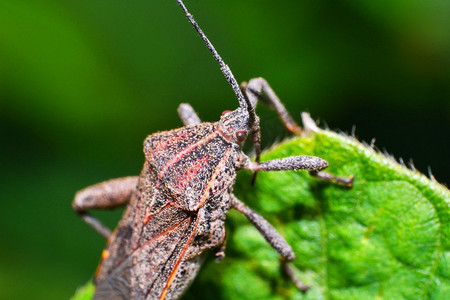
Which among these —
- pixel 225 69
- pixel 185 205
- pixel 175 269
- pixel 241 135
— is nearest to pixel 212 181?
pixel 185 205

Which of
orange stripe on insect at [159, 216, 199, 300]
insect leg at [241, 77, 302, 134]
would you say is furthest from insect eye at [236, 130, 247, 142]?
orange stripe on insect at [159, 216, 199, 300]

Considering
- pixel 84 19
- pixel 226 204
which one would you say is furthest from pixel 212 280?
pixel 84 19

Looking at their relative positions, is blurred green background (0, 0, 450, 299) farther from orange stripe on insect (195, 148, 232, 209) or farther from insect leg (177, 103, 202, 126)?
orange stripe on insect (195, 148, 232, 209)

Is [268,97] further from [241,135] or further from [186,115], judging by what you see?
[186,115]

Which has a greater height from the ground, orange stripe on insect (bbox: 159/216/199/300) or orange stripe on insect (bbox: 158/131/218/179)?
orange stripe on insect (bbox: 158/131/218/179)

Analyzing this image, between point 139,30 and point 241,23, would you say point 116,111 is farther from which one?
point 241,23

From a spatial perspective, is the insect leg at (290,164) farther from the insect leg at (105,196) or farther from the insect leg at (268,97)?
the insect leg at (105,196)

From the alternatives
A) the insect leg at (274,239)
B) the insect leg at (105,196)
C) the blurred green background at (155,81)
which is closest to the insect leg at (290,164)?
the insect leg at (274,239)
